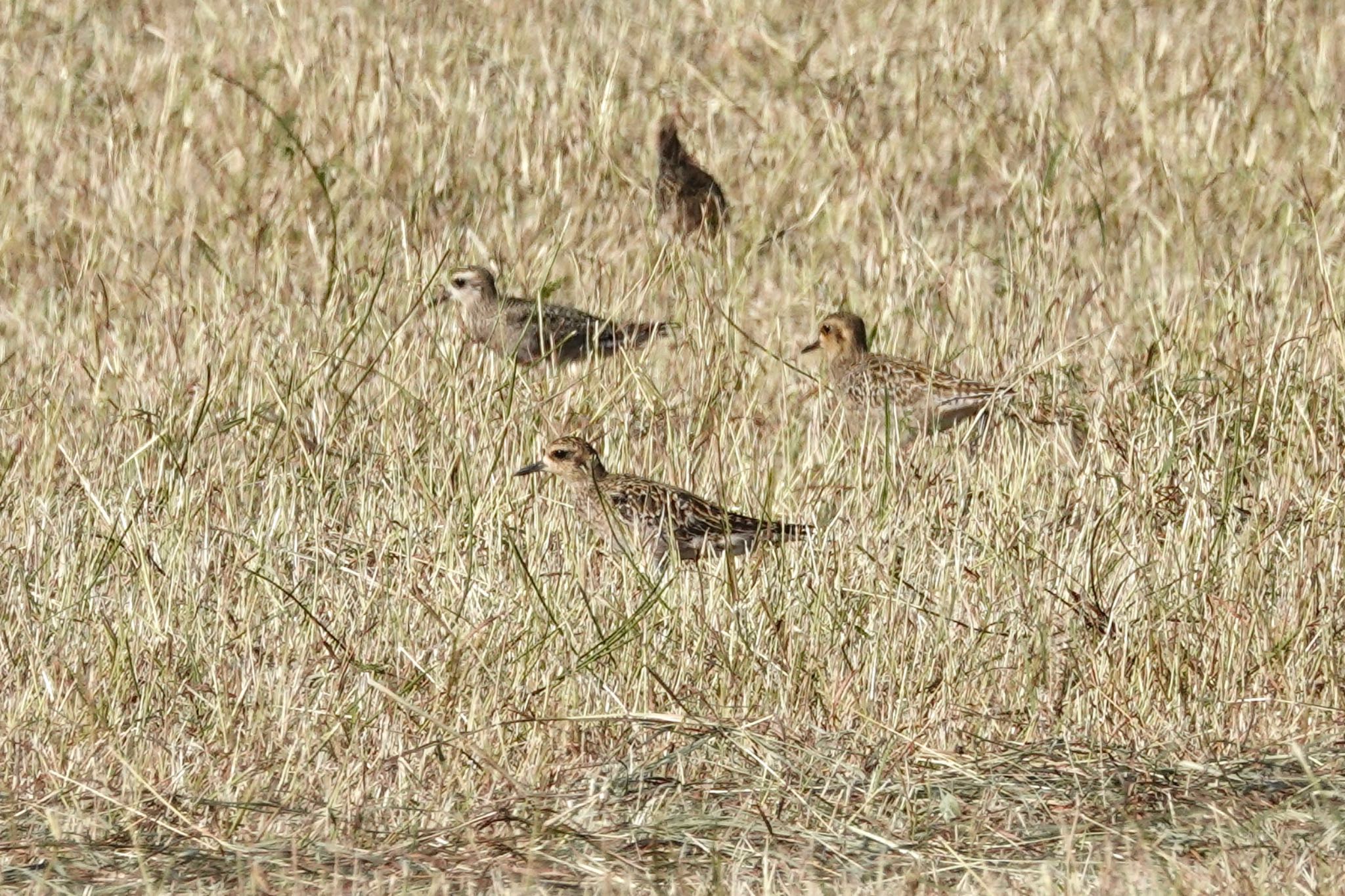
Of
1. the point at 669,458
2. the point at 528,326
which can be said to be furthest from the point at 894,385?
the point at 528,326

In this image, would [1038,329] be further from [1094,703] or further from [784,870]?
[784,870]

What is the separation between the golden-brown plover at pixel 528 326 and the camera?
7754mm

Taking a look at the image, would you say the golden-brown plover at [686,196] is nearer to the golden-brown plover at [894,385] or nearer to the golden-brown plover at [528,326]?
the golden-brown plover at [528,326]

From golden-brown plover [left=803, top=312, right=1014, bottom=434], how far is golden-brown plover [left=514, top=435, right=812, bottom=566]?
918mm

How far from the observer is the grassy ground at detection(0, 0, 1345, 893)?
14.2ft

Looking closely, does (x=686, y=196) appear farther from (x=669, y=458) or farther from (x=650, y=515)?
(x=650, y=515)

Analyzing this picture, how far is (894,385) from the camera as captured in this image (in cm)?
748

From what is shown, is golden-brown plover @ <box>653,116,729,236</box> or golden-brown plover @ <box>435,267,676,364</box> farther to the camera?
golden-brown plover @ <box>653,116,729,236</box>

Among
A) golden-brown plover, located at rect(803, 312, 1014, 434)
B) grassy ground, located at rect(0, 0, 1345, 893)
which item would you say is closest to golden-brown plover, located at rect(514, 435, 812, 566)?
grassy ground, located at rect(0, 0, 1345, 893)

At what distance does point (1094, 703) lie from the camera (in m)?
5.00

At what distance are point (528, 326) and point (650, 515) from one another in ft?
5.67

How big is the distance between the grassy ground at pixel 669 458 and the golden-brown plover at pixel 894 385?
20 cm

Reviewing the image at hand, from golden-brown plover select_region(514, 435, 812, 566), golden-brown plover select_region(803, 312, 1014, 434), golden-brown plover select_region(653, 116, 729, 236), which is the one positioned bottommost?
golden-brown plover select_region(514, 435, 812, 566)

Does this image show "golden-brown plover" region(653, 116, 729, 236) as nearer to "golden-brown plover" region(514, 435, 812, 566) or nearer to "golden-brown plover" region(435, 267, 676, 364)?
"golden-brown plover" region(435, 267, 676, 364)
